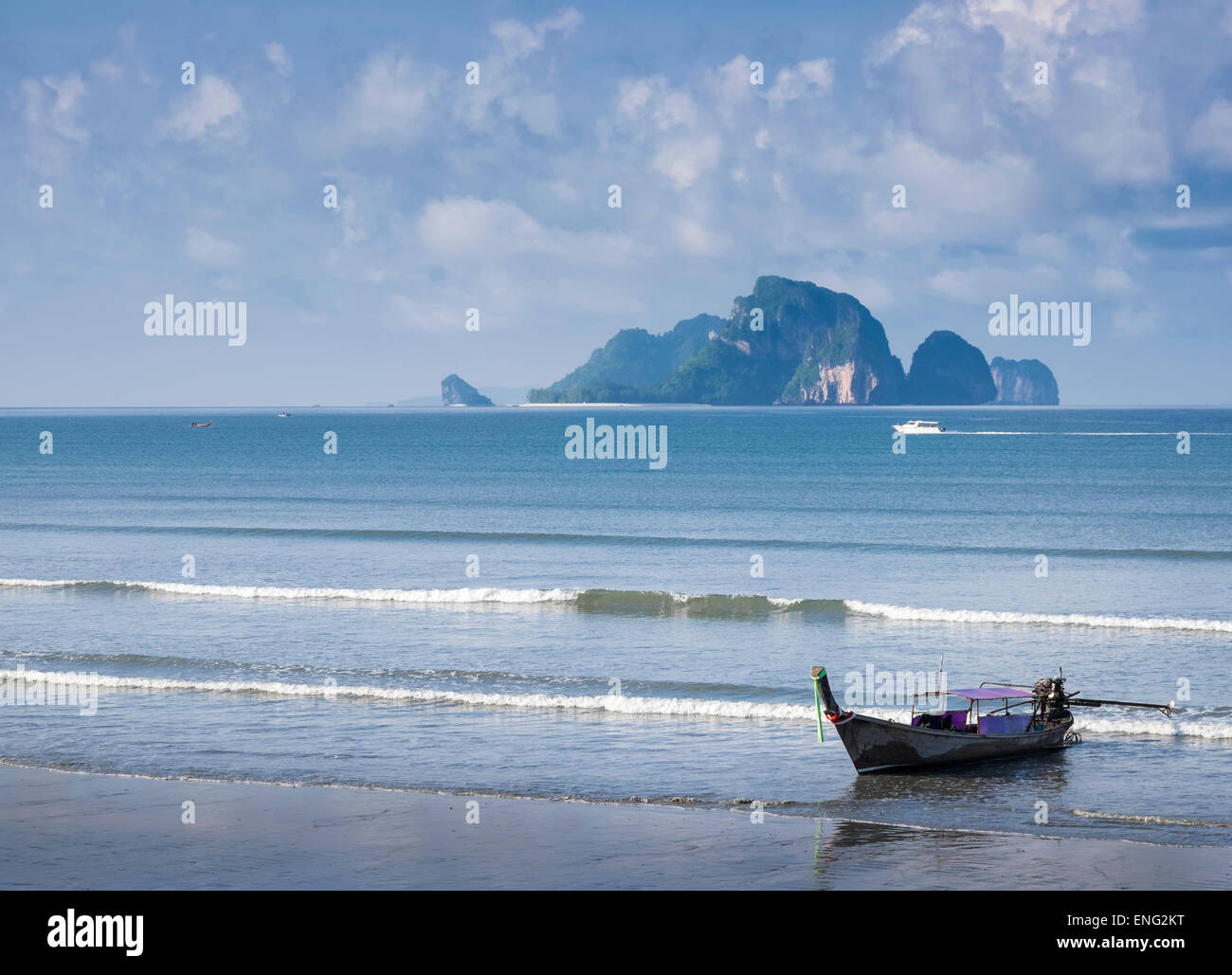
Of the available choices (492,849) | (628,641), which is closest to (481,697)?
(628,641)

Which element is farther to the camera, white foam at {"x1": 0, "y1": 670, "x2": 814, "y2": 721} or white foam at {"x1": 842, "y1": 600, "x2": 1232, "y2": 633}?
white foam at {"x1": 842, "y1": 600, "x2": 1232, "y2": 633}

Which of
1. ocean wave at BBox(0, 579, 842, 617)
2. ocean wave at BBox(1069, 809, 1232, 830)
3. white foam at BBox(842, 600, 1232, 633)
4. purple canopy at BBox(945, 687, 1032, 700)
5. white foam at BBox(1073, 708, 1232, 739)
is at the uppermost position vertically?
ocean wave at BBox(0, 579, 842, 617)

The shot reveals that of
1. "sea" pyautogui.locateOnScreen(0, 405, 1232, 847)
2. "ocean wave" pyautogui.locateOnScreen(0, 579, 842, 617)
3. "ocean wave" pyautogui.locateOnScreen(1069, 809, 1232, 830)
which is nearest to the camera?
"ocean wave" pyautogui.locateOnScreen(1069, 809, 1232, 830)

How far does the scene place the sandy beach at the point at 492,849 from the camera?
48.6 feet

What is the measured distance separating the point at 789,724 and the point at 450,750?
639cm

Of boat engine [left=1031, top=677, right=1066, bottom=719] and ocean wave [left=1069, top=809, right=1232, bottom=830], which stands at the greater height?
boat engine [left=1031, top=677, right=1066, bottom=719]

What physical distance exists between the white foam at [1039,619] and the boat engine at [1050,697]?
11080mm

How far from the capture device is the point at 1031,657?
28859 millimetres

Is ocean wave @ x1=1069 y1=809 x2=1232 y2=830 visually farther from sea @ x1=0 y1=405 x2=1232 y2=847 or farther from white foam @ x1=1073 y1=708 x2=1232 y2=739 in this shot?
white foam @ x1=1073 y1=708 x2=1232 y2=739

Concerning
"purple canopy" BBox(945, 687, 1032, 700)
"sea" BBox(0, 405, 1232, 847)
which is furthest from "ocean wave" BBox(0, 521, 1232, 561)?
"purple canopy" BBox(945, 687, 1032, 700)

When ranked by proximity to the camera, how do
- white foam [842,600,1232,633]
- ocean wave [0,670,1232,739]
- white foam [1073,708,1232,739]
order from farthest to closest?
white foam [842,600,1232,633], ocean wave [0,670,1232,739], white foam [1073,708,1232,739]

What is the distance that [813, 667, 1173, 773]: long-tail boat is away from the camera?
19.6m

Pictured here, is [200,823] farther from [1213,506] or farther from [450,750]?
[1213,506]
